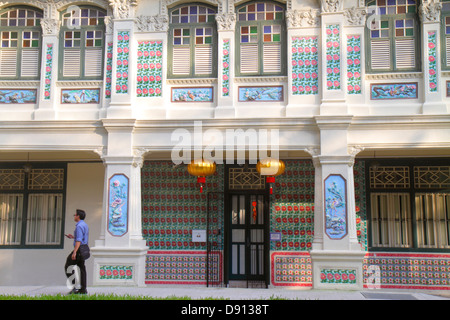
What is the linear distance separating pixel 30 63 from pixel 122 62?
249 cm

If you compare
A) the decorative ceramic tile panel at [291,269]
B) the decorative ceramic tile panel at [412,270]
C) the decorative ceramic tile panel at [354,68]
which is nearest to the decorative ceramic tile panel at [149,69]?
the decorative ceramic tile panel at [354,68]

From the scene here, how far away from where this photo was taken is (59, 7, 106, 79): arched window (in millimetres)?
12859

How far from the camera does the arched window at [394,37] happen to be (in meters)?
12.1

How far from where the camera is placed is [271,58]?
12.5 m

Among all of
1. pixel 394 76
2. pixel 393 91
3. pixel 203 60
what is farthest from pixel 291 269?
pixel 203 60

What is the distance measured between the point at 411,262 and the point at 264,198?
4.09 meters

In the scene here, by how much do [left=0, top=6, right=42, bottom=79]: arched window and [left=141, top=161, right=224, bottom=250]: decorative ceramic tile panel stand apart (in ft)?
12.9

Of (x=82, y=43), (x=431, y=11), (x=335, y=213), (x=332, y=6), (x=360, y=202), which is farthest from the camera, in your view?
(x=360, y=202)

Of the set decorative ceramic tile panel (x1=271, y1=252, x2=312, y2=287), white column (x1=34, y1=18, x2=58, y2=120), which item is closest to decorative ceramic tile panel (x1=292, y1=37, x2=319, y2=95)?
decorative ceramic tile panel (x1=271, y1=252, x2=312, y2=287)

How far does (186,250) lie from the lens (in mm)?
13766

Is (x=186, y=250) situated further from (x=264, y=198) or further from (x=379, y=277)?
(x=379, y=277)

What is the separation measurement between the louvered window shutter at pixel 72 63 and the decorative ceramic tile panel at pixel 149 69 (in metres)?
1.59

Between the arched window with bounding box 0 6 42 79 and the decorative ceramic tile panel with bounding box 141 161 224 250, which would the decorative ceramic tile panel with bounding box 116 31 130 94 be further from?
the decorative ceramic tile panel with bounding box 141 161 224 250

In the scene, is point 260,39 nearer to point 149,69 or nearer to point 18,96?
point 149,69
